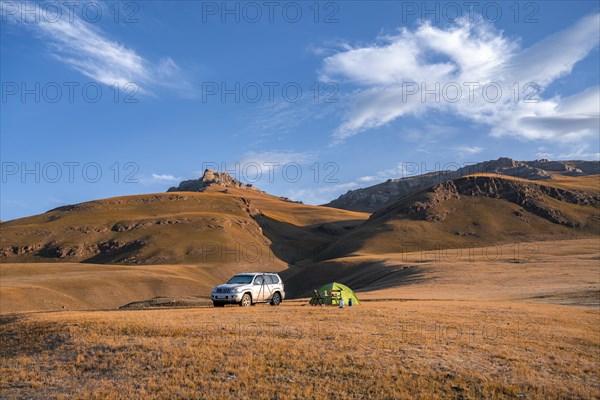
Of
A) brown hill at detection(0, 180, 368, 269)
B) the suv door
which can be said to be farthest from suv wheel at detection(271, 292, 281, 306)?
brown hill at detection(0, 180, 368, 269)

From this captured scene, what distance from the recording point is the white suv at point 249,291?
101 feet

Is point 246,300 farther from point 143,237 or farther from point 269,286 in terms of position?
point 143,237

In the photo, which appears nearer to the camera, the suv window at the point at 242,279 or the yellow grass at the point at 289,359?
the yellow grass at the point at 289,359

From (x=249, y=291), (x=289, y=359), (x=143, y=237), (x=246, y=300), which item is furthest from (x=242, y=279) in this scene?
(x=143, y=237)

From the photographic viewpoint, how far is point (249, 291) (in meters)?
31.3

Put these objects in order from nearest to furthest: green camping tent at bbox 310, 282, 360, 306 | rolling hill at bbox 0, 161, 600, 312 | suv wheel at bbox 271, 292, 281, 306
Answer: suv wheel at bbox 271, 292, 281, 306 → green camping tent at bbox 310, 282, 360, 306 → rolling hill at bbox 0, 161, 600, 312

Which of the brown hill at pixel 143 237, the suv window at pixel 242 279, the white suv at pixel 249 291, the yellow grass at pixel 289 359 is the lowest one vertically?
the yellow grass at pixel 289 359

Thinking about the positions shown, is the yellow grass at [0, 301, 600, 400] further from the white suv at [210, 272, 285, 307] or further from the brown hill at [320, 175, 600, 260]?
the brown hill at [320, 175, 600, 260]

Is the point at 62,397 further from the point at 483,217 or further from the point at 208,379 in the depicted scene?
the point at 483,217

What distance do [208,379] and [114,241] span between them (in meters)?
133

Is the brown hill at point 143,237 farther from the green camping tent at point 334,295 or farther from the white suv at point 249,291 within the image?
the white suv at point 249,291

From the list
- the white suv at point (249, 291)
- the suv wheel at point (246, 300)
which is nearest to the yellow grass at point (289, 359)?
the white suv at point (249, 291)

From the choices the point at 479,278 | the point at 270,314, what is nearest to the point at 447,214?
the point at 479,278

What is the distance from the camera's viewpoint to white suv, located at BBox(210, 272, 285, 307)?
30688mm
